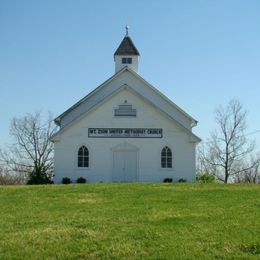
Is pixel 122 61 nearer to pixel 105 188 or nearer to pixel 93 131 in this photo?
pixel 93 131

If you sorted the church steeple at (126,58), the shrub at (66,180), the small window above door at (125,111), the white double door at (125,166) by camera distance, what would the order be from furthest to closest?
the church steeple at (126,58) < the small window above door at (125,111) < the white double door at (125,166) < the shrub at (66,180)

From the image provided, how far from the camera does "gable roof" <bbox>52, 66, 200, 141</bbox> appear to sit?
1374 inches

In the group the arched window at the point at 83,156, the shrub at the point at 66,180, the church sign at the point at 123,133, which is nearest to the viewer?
the shrub at the point at 66,180

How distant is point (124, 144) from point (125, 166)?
1.37 meters

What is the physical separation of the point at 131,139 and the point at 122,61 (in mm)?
7848

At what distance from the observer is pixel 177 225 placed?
11820 millimetres

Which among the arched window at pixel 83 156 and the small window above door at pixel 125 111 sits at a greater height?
the small window above door at pixel 125 111

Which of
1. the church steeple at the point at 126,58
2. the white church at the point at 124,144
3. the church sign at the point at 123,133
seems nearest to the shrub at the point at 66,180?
the white church at the point at 124,144

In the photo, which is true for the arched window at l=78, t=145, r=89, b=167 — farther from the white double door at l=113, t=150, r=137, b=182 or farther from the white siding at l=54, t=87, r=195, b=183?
the white double door at l=113, t=150, r=137, b=182

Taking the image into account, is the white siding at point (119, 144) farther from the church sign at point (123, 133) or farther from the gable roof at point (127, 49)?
the gable roof at point (127, 49)

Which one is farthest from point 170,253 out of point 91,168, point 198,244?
point 91,168

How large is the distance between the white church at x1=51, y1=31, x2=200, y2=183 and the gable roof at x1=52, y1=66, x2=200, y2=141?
2.34 metres

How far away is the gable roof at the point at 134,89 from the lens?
34.9 meters

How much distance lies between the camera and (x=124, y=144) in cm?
3167
